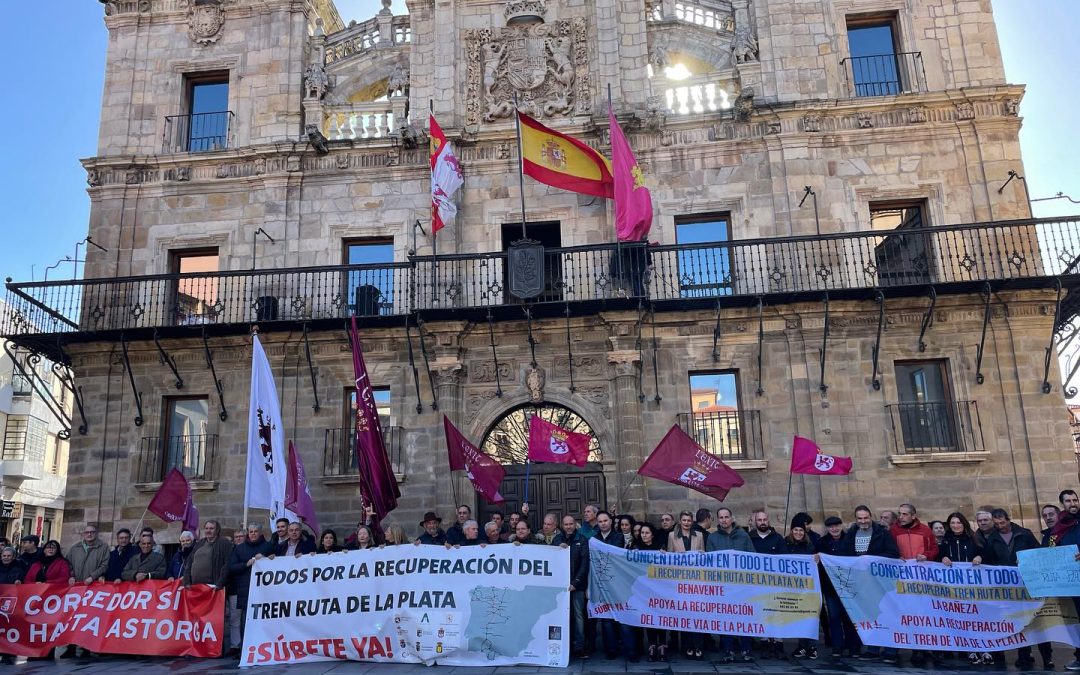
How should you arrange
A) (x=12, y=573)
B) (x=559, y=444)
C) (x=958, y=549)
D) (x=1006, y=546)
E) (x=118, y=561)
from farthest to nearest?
1. (x=559, y=444)
2. (x=118, y=561)
3. (x=12, y=573)
4. (x=958, y=549)
5. (x=1006, y=546)

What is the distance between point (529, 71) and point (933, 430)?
10.6 m

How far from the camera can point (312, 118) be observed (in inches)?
723

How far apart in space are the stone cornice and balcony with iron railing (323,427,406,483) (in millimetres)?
5356

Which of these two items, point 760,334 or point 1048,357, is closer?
point 1048,357

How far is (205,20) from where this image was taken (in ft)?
63.7

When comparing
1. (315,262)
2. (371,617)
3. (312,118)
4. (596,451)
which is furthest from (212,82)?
(371,617)

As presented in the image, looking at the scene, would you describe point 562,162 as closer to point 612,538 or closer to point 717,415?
point 717,415

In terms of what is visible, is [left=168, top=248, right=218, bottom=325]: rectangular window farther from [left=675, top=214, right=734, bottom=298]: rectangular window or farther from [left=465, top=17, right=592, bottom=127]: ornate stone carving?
[left=675, top=214, right=734, bottom=298]: rectangular window

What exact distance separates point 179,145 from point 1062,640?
1811cm

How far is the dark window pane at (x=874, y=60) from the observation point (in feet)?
57.6

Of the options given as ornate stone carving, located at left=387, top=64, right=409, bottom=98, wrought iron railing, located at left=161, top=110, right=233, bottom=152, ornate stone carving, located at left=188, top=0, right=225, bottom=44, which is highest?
ornate stone carving, located at left=188, top=0, right=225, bottom=44

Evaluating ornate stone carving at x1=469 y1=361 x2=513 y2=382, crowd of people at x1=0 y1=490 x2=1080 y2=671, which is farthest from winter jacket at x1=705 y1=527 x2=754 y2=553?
ornate stone carving at x1=469 y1=361 x2=513 y2=382

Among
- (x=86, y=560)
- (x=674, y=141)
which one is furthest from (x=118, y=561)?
(x=674, y=141)

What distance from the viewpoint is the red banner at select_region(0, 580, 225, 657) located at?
10.9 m
